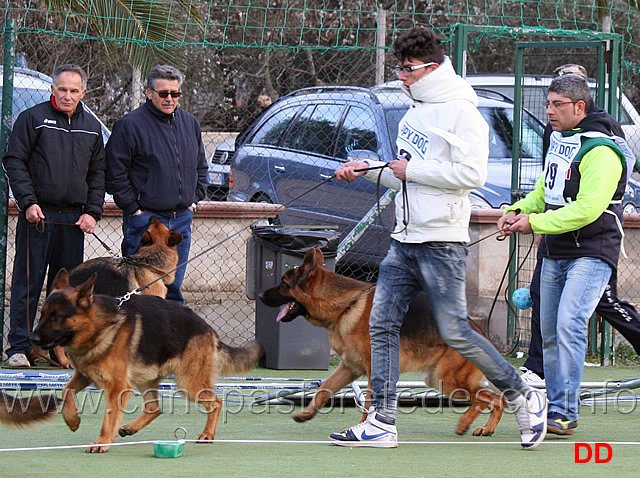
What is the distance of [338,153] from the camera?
10.1 metres

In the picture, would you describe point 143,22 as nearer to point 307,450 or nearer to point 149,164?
point 149,164

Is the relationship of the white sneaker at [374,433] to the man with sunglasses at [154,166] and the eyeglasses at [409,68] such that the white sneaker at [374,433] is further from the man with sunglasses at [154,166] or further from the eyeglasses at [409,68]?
the man with sunglasses at [154,166]

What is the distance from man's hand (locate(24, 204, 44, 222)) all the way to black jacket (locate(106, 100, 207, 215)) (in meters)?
0.54

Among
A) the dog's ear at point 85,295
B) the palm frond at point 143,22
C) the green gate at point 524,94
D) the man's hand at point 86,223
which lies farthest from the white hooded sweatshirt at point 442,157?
the palm frond at point 143,22

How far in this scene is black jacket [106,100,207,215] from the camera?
7363 mm

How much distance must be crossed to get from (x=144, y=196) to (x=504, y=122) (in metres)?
4.83

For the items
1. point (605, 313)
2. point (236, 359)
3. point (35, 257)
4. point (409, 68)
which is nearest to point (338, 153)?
point (35, 257)

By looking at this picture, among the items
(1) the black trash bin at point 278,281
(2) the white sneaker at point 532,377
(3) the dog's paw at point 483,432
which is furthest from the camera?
(1) the black trash bin at point 278,281

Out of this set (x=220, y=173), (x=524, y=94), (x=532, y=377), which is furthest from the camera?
(x=220, y=173)

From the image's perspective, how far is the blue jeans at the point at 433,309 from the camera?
4.94 m

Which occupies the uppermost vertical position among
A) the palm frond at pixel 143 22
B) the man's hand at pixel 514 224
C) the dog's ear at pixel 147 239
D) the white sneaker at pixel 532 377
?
the palm frond at pixel 143 22

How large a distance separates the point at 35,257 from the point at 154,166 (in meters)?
1.17

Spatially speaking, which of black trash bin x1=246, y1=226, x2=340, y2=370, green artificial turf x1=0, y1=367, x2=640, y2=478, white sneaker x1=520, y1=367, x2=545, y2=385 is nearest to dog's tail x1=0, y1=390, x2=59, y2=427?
green artificial turf x1=0, y1=367, x2=640, y2=478

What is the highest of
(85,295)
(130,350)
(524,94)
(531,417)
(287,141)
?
(524,94)
